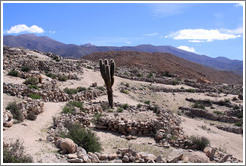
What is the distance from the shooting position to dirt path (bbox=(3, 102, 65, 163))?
6613 millimetres

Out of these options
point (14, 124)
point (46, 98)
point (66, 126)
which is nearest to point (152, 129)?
point (66, 126)

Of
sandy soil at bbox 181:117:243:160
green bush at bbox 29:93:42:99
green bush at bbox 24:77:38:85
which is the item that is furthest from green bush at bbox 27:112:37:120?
sandy soil at bbox 181:117:243:160

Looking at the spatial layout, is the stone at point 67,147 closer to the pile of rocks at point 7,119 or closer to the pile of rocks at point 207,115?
the pile of rocks at point 7,119

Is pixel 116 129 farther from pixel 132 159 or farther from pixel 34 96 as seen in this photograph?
pixel 34 96

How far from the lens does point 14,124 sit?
368 inches

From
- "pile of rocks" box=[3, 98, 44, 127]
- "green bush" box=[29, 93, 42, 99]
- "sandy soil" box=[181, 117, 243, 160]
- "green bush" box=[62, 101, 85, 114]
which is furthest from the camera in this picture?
"green bush" box=[29, 93, 42, 99]

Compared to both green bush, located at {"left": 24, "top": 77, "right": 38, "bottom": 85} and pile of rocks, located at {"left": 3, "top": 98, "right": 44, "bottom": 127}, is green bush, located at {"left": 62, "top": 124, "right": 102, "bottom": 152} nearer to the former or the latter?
pile of rocks, located at {"left": 3, "top": 98, "right": 44, "bottom": 127}

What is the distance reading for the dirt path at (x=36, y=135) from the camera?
21.7ft

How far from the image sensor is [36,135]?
876cm

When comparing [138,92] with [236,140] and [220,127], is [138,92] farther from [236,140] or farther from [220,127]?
[236,140]

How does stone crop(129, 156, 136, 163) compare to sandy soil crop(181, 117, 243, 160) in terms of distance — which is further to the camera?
sandy soil crop(181, 117, 243, 160)

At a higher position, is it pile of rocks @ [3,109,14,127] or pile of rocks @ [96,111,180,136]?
pile of rocks @ [3,109,14,127]

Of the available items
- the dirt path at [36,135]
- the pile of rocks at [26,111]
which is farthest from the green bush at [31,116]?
the dirt path at [36,135]

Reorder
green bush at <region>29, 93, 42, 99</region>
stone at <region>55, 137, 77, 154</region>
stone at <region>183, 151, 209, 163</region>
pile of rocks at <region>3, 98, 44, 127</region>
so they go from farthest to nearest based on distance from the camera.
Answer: green bush at <region>29, 93, 42, 99</region> → pile of rocks at <region>3, 98, 44, 127</region> → stone at <region>183, 151, 209, 163</region> → stone at <region>55, 137, 77, 154</region>
